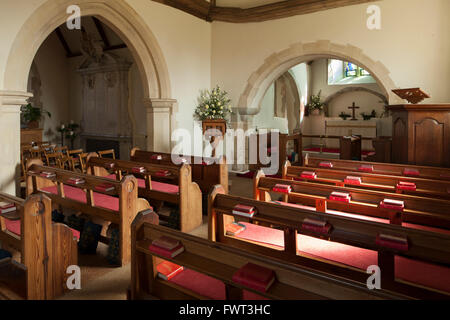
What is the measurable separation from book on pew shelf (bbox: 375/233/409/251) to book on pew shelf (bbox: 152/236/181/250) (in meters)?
1.19

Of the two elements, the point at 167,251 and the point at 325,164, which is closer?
the point at 167,251

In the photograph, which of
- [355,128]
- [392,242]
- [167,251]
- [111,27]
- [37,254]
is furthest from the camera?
[355,128]

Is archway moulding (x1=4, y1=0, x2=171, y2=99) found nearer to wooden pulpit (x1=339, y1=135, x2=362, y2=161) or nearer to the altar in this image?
wooden pulpit (x1=339, y1=135, x2=362, y2=161)

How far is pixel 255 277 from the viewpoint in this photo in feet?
5.02

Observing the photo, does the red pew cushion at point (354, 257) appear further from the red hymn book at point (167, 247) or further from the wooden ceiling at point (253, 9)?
the wooden ceiling at point (253, 9)

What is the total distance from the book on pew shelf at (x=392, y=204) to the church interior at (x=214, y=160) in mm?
21

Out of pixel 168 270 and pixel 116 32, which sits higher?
pixel 116 32

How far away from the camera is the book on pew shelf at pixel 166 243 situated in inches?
73.0

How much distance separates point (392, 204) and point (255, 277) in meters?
1.83

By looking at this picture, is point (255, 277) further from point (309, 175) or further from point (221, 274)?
point (309, 175)

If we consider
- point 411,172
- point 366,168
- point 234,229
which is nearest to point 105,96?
point 366,168

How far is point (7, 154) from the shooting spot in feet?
16.3

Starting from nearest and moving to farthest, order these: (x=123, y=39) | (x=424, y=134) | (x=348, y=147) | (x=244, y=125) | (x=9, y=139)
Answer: (x=9, y=139) < (x=424, y=134) < (x=123, y=39) < (x=348, y=147) < (x=244, y=125)
